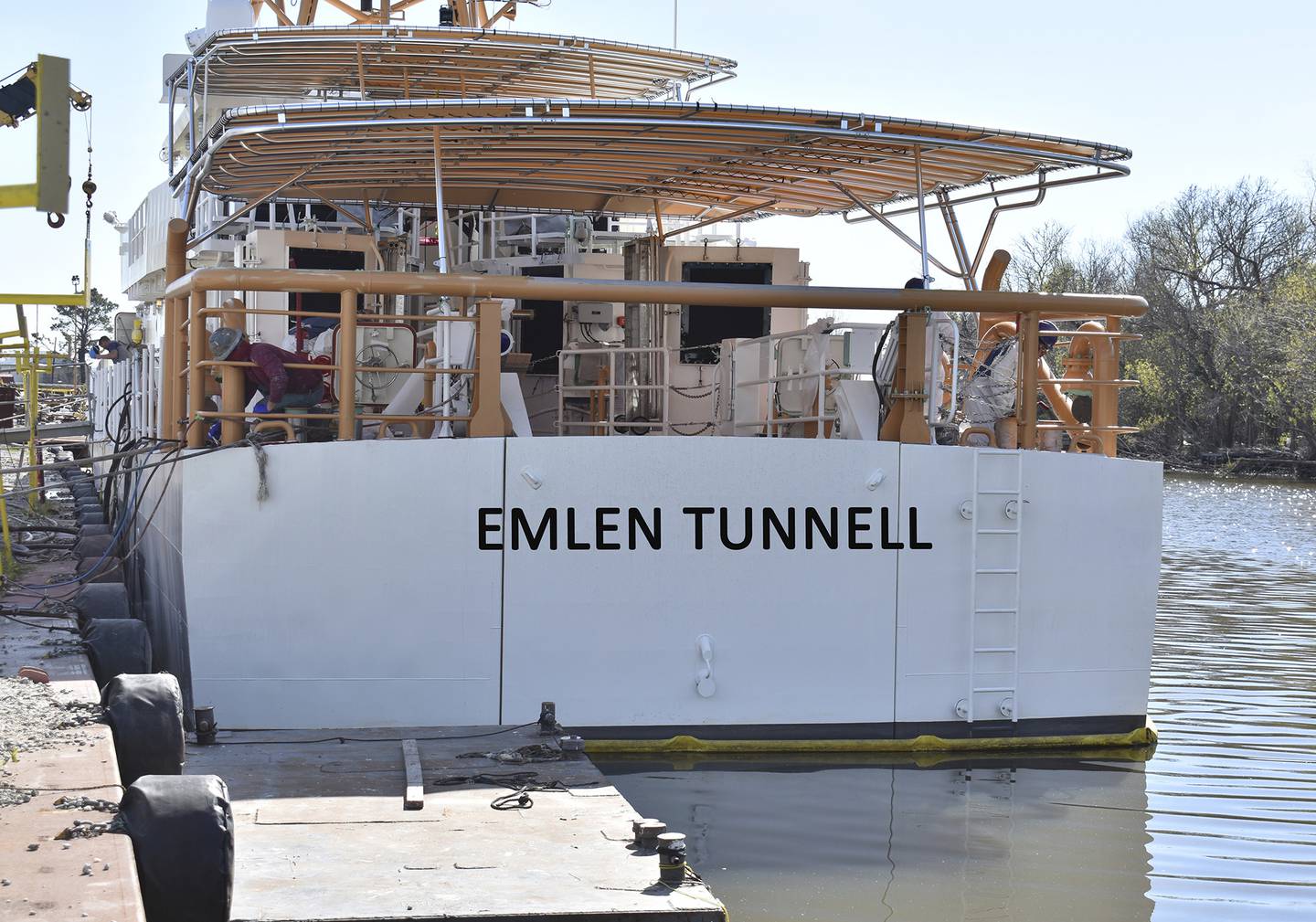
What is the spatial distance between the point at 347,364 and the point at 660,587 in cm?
228

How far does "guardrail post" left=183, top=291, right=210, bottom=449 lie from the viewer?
889 centimetres

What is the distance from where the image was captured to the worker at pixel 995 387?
9.95 meters

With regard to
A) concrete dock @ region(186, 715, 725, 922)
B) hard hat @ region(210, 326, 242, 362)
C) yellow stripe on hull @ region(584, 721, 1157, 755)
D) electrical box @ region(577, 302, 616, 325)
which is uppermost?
electrical box @ region(577, 302, 616, 325)

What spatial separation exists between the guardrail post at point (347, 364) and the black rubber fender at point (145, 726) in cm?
228

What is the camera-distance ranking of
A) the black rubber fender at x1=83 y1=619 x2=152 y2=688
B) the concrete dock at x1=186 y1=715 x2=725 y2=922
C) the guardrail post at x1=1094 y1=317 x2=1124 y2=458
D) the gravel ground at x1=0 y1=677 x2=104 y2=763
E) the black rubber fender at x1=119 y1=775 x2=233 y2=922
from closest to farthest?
the black rubber fender at x1=119 y1=775 x2=233 y2=922 → the concrete dock at x1=186 y1=715 x2=725 y2=922 → the gravel ground at x1=0 y1=677 x2=104 y2=763 → the black rubber fender at x1=83 y1=619 x2=152 y2=688 → the guardrail post at x1=1094 y1=317 x2=1124 y2=458

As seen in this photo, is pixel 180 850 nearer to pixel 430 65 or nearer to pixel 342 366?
pixel 342 366

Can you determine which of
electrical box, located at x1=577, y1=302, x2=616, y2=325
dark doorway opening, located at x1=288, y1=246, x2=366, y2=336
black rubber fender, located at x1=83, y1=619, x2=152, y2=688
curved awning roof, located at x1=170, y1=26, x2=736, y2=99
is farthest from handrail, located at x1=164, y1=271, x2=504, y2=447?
electrical box, located at x1=577, y1=302, x2=616, y2=325

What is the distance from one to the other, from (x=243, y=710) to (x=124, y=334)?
1350 centimetres

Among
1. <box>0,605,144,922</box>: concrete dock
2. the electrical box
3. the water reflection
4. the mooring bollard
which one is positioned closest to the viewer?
<box>0,605,144,922</box>: concrete dock

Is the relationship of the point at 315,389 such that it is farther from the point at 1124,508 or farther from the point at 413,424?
the point at 1124,508

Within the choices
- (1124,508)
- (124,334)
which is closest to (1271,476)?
(124,334)

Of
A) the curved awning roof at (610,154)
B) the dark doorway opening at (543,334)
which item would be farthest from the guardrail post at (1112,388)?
the dark doorway opening at (543,334)

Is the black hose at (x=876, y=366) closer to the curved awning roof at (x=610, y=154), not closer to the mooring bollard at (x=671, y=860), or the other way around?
the curved awning roof at (x=610, y=154)

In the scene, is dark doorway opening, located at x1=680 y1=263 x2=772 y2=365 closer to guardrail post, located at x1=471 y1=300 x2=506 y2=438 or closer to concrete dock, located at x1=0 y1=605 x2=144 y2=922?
guardrail post, located at x1=471 y1=300 x2=506 y2=438
